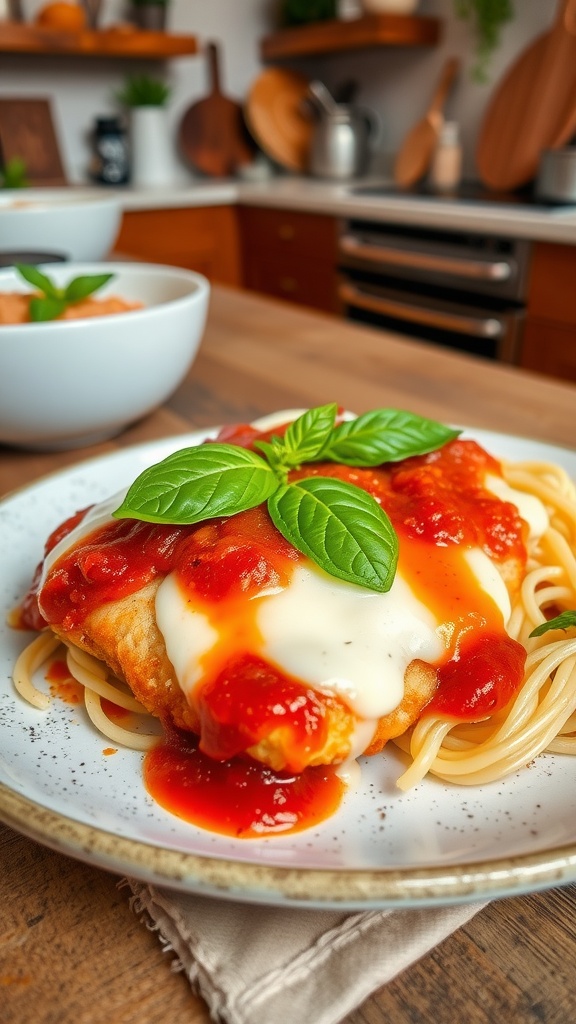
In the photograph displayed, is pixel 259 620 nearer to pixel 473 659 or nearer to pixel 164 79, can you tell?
pixel 473 659

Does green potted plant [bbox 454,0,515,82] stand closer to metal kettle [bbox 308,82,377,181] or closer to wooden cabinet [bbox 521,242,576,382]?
metal kettle [bbox 308,82,377,181]

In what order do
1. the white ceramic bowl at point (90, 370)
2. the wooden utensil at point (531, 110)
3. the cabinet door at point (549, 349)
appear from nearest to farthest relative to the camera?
the white ceramic bowl at point (90, 370), the cabinet door at point (549, 349), the wooden utensil at point (531, 110)

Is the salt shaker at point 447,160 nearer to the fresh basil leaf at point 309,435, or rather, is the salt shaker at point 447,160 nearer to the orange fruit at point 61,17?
the orange fruit at point 61,17

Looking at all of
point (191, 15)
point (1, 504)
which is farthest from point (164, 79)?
point (1, 504)

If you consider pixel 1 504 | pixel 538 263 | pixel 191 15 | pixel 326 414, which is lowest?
pixel 538 263

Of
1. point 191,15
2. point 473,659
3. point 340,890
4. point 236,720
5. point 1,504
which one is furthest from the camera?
point 191,15

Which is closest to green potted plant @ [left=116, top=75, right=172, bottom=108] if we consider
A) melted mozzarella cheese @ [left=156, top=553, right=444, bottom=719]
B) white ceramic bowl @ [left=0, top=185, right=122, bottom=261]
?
white ceramic bowl @ [left=0, top=185, right=122, bottom=261]

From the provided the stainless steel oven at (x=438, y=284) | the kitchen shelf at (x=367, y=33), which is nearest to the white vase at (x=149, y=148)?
the kitchen shelf at (x=367, y=33)
